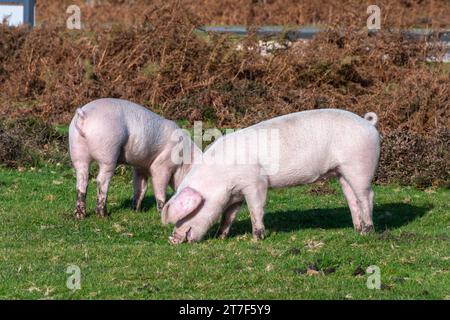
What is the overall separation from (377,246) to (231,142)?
1788 mm

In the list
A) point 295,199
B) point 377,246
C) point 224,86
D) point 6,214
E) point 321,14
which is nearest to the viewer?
point 377,246

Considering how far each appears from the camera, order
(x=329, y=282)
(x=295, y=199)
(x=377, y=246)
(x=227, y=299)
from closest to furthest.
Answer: (x=227, y=299) < (x=329, y=282) < (x=377, y=246) < (x=295, y=199)

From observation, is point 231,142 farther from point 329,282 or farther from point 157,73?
point 157,73

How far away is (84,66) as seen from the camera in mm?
19359

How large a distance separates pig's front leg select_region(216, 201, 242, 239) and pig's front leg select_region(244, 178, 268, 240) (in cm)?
27

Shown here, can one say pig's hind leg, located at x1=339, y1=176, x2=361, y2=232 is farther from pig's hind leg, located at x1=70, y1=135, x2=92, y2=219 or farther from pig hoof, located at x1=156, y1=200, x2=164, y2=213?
pig's hind leg, located at x1=70, y1=135, x2=92, y2=219

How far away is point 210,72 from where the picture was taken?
1912 cm

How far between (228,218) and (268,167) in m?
0.69

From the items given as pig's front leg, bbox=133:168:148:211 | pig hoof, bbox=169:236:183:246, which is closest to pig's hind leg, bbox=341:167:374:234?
pig hoof, bbox=169:236:183:246

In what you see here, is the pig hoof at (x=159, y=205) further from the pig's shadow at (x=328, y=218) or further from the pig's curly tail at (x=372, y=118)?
the pig's curly tail at (x=372, y=118)

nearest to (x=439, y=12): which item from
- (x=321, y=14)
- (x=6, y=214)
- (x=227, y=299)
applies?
(x=321, y=14)

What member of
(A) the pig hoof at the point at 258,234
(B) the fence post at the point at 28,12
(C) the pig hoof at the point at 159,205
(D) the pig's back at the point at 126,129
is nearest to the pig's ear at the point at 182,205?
(A) the pig hoof at the point at 258,234

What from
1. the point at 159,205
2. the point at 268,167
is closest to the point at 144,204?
the point at 159,205

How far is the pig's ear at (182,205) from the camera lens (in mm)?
10086
